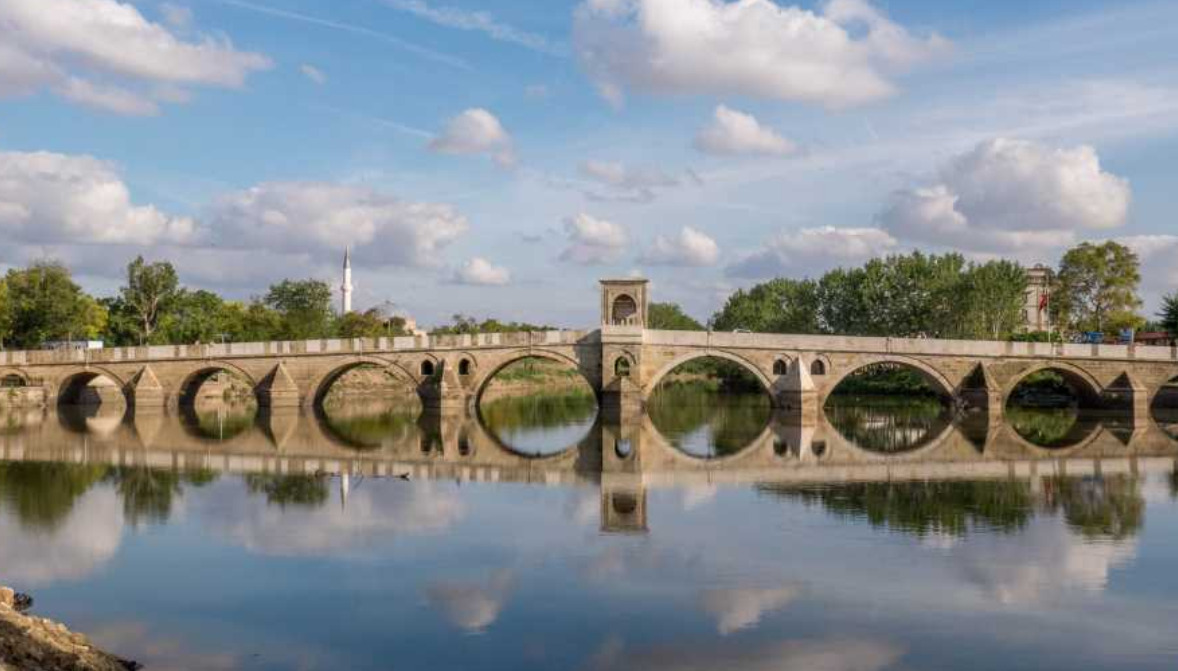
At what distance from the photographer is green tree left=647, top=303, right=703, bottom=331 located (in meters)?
96.9

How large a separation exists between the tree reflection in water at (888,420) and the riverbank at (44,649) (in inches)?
895

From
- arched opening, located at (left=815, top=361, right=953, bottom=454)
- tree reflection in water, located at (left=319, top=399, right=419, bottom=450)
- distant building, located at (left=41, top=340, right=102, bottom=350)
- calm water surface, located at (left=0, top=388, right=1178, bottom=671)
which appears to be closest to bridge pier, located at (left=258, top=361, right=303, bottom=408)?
tree reflection in water, located at (left=319, top=399, right=419, bottom=450)

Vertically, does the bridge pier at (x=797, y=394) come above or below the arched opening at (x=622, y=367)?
below

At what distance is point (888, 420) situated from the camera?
39.8 m

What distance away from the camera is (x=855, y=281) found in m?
59.8

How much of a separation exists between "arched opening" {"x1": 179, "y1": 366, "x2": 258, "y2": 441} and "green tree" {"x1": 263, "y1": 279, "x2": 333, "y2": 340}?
9.09 meters

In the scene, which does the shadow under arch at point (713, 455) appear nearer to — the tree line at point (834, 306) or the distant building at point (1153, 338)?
the tree line at point (834, 306)

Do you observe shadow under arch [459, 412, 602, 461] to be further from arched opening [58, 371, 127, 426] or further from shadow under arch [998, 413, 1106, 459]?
arched opening [58, 371, 127, 426]

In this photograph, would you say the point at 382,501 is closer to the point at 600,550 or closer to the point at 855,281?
the point at 600,550

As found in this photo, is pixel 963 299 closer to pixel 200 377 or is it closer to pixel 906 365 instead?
pixel 906 365

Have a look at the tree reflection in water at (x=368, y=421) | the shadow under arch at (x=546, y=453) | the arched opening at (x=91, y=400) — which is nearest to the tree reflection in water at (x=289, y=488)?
the shadow under arch at (x=546, y=453)

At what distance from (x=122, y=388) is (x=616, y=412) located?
67.4ft

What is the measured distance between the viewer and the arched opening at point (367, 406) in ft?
109

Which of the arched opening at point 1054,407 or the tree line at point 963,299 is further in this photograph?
the tree line at point 963,299
